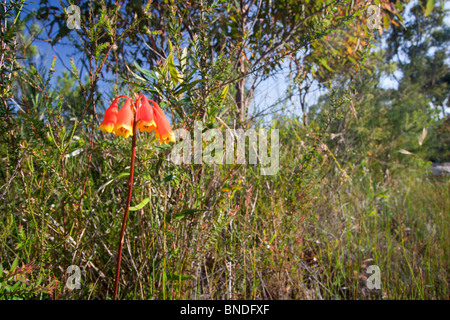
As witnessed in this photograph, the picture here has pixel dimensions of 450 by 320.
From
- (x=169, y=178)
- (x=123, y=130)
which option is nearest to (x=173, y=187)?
(x=169, y=178)

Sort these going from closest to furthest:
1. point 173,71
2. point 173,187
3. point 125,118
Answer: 1. point 125,118
2. point 173,71
3. point 173,187

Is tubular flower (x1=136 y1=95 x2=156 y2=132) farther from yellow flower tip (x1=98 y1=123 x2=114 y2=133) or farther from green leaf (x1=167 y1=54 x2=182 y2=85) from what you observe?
green leaf (x1=167 y1=54 x2=182 y2=85)

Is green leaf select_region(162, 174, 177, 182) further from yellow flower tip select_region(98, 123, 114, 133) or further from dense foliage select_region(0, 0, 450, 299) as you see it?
yellow flower tip select_region(98, 123, 114, 133)

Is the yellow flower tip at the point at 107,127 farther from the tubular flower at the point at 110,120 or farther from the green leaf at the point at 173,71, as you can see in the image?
the green leaf at the point at 173,71

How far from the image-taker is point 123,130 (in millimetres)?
728

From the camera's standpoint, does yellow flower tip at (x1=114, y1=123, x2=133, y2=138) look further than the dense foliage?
No

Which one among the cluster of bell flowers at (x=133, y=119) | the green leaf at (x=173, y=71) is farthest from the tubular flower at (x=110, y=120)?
the green leaf at (x=173, y=71)

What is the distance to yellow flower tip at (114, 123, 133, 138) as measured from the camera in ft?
2.16

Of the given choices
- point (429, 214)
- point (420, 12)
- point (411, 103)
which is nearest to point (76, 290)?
point (429, 214)

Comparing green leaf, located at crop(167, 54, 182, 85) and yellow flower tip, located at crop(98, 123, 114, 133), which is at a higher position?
green leaf, located at crop(167, 54, 182, 85)

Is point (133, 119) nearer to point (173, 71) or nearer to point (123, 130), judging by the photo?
point (123, 130)

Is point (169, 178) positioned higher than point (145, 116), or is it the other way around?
point (145, 116)

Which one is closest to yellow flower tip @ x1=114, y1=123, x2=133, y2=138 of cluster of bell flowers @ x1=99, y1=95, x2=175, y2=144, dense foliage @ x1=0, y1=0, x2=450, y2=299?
cluster of bell flowers @ x1=99, y1=95, x2=175, y2=144
